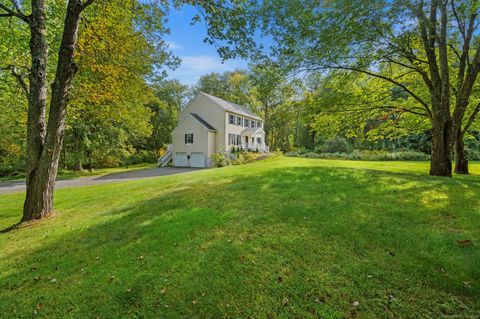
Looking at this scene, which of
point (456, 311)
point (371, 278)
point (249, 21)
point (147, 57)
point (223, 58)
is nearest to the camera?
point (456, 311)

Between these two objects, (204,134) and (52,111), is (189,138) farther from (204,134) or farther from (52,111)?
(52,111)

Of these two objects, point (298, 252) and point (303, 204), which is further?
point (303, 204)

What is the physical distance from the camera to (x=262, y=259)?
3238 mm

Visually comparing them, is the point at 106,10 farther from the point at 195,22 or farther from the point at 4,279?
the point at 4,279

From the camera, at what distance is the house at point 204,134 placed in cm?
2544

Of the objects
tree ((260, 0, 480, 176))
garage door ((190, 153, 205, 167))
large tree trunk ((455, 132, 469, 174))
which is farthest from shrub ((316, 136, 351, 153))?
tree ((260, 0, 480, 176))

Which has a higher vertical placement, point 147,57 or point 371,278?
point 147,57

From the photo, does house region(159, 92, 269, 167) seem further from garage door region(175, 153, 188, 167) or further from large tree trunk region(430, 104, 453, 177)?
Answer: large tree trunk region(430, 104, 453, 177)

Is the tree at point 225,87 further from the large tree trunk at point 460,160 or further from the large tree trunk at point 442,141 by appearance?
the large tree trunk at point 442,141

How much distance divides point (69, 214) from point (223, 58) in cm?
620

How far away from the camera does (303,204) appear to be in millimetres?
5191

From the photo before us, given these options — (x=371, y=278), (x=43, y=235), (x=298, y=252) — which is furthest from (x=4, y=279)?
(x=371, y=278)

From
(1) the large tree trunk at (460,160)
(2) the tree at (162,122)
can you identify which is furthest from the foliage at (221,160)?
(2) the tree at (162,122)

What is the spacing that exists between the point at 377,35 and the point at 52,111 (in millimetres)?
10053
